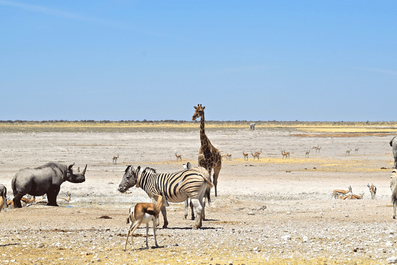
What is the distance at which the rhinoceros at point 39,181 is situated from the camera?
54.4 ft

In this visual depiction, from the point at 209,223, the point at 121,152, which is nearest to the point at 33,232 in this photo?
the point at 209,223

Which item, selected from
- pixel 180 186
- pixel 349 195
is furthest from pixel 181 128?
pixel 180 186

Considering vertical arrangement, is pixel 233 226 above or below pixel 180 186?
below

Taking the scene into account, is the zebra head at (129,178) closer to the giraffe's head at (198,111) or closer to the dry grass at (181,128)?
the giraffe's head at (198,111)

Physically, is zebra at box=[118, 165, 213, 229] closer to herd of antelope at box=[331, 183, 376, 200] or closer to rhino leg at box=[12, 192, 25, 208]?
rhino leg at box=[12, 192, 25, 208]

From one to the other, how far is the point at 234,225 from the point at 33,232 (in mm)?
4890

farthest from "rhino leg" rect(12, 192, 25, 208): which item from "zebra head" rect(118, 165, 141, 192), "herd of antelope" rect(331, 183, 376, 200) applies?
"herd of antelope" rect(331, 183, 376, 200)

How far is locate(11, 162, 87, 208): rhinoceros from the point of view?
16594 millimetres

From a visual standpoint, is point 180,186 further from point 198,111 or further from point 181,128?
point 181,128

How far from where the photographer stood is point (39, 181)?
1698cm

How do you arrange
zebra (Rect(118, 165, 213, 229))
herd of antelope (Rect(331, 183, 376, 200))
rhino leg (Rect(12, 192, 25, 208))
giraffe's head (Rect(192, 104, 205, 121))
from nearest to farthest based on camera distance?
zebra (Rect(118, 165, 213, 229)), rhino leg (Rect(12, 192, 25, 208)), giraffe's head (Rect(192, 104, 205, 121)), herd of antelope (Rect(331, 183, 376, 200))

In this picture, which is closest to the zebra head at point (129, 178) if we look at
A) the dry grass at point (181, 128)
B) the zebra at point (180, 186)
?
the zebra at point (180, 186)

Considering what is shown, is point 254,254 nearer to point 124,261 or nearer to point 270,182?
point 124,261

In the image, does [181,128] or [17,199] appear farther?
[181,128]
